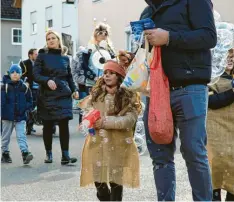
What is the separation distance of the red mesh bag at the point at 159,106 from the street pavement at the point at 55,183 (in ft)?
6.88

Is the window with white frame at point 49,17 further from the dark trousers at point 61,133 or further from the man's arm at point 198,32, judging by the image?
the man's arm at point 198,32

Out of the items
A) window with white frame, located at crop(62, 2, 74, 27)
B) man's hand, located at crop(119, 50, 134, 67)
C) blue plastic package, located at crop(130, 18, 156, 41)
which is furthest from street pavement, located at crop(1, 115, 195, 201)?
window with white frame, located at crop(62, 2, 74, 27)

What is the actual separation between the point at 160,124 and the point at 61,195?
2.60 metres

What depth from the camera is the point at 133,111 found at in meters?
5.61

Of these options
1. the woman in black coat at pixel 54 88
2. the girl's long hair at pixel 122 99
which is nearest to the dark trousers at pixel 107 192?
the girl's long hair at pixel 122 99

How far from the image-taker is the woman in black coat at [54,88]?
8844mm

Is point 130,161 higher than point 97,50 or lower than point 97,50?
lower

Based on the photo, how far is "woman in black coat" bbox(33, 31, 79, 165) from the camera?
8.84 meters

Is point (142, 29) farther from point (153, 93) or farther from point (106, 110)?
point (106, 110)

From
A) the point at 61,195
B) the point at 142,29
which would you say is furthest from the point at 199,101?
the point at 61,195

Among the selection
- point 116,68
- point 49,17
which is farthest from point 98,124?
point 49,17

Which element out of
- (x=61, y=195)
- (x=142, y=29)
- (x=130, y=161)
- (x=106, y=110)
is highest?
(x=142, y=29)

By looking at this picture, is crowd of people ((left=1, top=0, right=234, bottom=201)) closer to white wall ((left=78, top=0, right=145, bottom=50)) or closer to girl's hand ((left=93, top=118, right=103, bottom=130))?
girl's hand ((left=93, top=118, right=103, bottom=130))

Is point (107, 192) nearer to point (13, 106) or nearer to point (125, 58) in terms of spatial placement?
point (125, 58)
